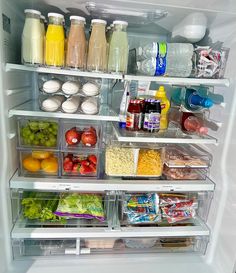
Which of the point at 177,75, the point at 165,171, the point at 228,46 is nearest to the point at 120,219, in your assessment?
the point at 165,171

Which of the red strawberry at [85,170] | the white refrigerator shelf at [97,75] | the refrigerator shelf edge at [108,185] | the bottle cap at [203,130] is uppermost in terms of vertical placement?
the white refrigerator shelf at [97,75]

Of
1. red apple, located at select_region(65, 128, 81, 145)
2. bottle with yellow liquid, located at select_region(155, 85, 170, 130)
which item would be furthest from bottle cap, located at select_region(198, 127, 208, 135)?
red apple, located at select_region(65, 128, 81, 145)

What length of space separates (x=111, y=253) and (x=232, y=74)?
3.20 ft

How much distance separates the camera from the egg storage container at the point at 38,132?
1033 millimetres

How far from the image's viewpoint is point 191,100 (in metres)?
1.13

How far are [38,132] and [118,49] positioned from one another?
49cm

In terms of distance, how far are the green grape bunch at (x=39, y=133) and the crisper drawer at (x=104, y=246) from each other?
431 mm

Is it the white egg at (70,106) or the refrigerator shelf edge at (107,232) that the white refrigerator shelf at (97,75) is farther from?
the refrigerator shelf edge at (107,232)

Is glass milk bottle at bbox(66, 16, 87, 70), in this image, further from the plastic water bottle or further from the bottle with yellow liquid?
the bottle with yellow liquid

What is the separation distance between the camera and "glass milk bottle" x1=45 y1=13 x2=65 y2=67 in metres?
0.92

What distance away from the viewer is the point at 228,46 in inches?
40.7

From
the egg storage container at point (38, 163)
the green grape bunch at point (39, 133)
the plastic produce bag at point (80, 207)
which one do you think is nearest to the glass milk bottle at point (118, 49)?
the green grape bunch at point (39, 133)

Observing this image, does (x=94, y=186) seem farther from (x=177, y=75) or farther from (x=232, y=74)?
(x=232, y=74)

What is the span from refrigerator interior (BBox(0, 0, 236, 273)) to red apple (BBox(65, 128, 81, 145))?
23cm
